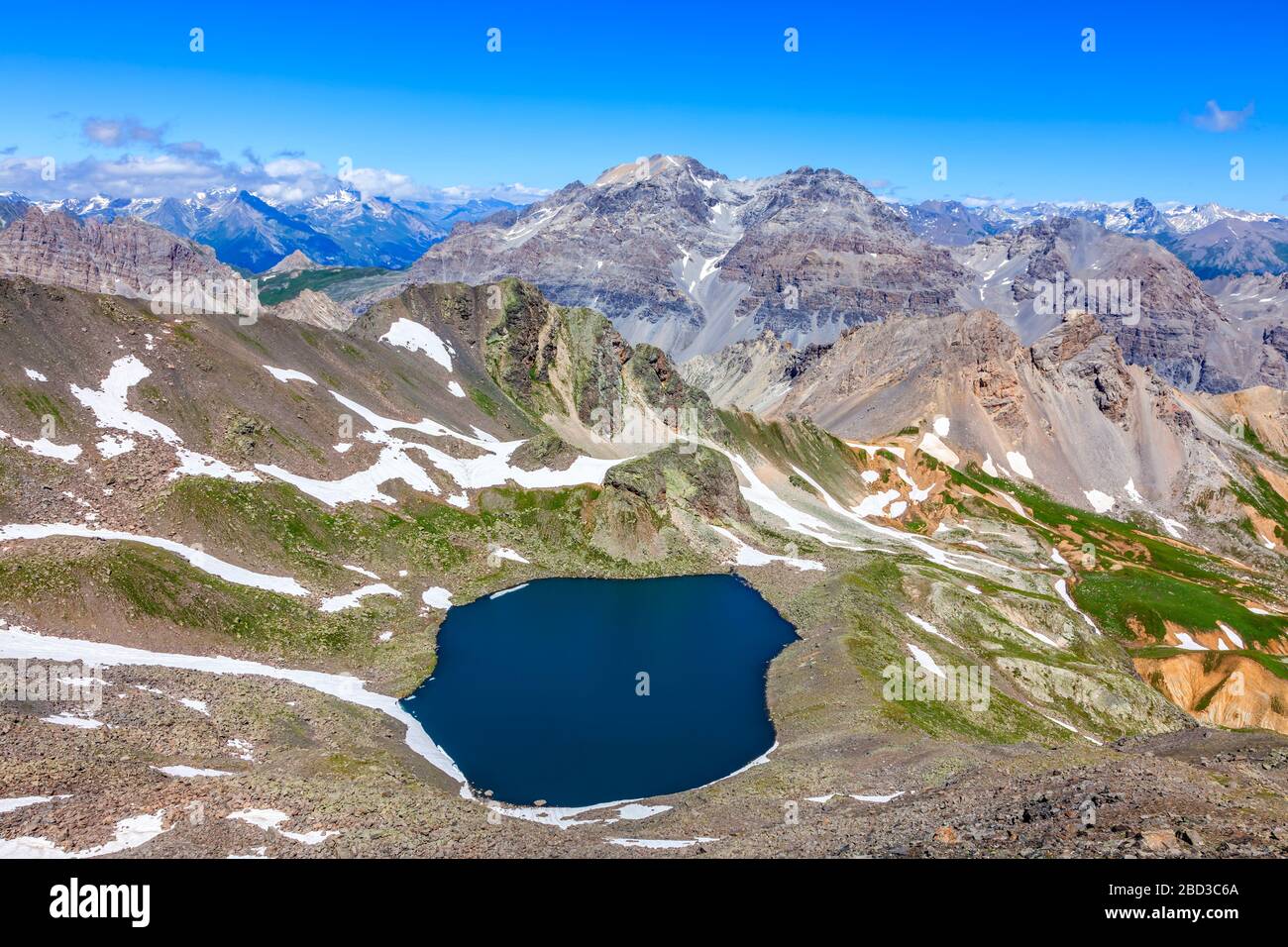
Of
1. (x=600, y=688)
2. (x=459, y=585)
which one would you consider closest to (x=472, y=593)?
(x=459, y=585)

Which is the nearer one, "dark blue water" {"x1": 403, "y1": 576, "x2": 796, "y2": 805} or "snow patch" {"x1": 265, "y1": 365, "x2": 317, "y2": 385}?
"dark blue water" {"x1": 403, "y1": 576, "x2": 796, "y2": 805}

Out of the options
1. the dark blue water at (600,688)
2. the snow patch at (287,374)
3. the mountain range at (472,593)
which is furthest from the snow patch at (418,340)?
the dark blue water at (600,688)

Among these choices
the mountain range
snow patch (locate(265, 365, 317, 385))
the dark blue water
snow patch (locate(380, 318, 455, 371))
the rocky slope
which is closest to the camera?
the rocky slope

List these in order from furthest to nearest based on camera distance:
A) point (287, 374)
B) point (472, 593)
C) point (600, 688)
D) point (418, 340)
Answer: point (418, 340) → point (287, 374) → point (472, 593) → point (600, 688)

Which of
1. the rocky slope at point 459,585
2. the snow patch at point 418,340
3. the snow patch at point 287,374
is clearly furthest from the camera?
the snow patch at point 418,340

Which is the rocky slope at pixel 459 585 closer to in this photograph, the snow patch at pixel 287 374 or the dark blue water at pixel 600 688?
the snow patch at pixel 287 374

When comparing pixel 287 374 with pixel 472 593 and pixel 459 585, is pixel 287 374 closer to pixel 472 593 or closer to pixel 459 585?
pixel 459 585

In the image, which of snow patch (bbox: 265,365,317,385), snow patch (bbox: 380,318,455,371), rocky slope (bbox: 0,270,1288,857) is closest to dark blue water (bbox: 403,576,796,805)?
rocky slope (bbox: 0,270,1288,857)

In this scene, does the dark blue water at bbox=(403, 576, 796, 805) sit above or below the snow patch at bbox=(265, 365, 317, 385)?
below

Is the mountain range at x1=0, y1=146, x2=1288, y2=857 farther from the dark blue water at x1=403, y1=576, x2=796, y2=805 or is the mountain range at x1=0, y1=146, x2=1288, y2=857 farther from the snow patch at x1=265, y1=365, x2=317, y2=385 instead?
the dark blue water at x1=403, y1=576, x2=796, y2=805
